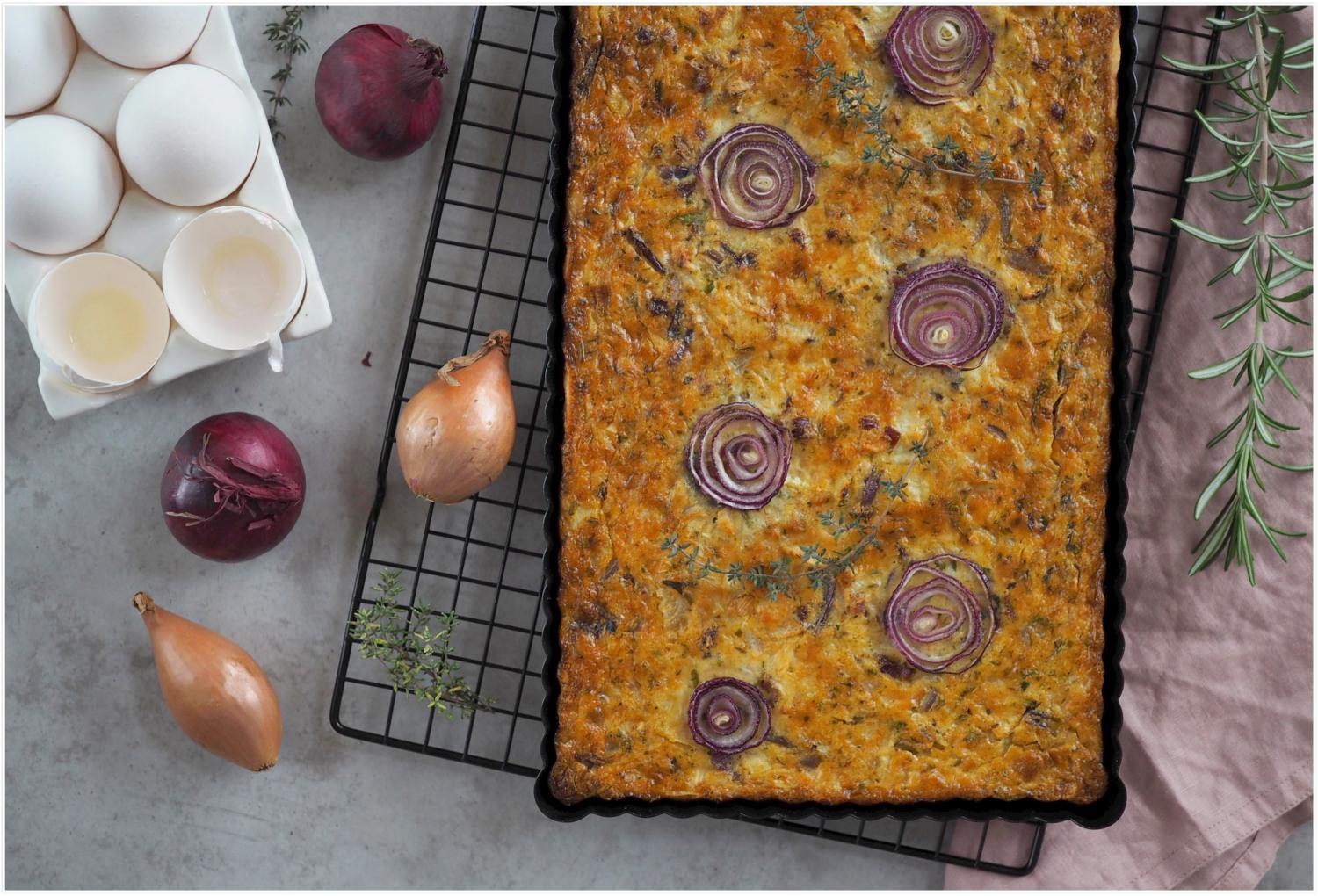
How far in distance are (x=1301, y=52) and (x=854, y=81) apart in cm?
94

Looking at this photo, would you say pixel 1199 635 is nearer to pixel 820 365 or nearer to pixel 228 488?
pixel 820 365

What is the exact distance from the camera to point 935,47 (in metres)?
1.82

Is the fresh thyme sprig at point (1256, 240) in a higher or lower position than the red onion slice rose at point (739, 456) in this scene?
higher

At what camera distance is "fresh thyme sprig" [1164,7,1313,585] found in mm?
1850

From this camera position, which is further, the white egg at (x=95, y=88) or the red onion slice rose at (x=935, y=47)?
the white egg at (x=95, y=88)

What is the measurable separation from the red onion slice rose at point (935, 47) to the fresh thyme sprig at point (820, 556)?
0.65m

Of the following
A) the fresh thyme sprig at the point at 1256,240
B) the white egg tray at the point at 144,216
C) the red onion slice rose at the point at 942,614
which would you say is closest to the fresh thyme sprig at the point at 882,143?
the fresh thyme sprig at the point at 1256,240

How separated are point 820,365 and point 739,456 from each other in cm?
23

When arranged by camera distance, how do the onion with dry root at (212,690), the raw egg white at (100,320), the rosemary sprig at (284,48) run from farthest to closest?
the rosemary sprig at (284,48)
the onion with dry root at (212,690)
the raw egg white at (100,320)

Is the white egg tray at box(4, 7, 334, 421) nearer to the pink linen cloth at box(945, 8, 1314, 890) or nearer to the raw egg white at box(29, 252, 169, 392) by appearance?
the raw egg white at box(29, 252, 169, 392)

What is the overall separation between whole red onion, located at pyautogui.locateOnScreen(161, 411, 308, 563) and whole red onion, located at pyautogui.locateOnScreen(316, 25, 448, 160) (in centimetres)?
65

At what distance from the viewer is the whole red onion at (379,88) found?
2039 mm

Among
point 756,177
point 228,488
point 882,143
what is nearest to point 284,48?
point 228,488

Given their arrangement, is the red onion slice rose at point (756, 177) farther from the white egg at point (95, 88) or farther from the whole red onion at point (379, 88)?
the white egg at point (95, 88)
